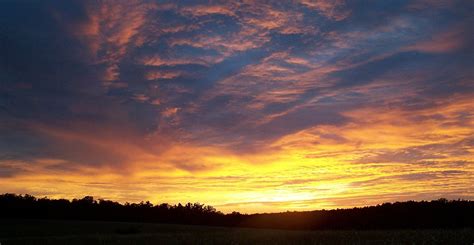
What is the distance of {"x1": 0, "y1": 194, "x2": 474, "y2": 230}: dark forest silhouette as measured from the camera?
2227 inches

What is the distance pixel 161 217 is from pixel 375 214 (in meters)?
56.8

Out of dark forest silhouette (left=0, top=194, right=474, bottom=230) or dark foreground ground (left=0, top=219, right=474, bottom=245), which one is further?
dark forest silhouette (left=0, top=194, right=474, bottom=230)

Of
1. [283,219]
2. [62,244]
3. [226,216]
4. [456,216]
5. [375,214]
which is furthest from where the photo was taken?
[226,216]

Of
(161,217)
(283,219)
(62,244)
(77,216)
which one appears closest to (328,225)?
(283,219)

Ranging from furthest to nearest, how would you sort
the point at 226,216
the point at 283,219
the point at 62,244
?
the point at 226,216 → the point at 283,219 → the point at 62,244

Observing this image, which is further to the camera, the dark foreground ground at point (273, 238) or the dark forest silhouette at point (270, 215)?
the dark forest silhouette at point (270, 215)

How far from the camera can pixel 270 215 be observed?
2923 inches

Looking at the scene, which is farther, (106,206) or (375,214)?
(106,206)

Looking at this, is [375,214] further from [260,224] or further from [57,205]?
[57,205]

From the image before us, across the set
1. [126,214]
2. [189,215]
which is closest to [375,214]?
[189,215]

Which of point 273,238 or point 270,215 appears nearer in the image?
point 273,238

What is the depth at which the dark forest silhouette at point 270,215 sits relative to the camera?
56.6 metres

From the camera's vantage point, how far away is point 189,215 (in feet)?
344

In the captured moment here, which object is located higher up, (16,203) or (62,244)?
(16,203)
